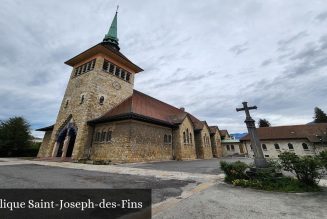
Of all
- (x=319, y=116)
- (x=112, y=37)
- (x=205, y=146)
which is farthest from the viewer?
(x=319, y=116)

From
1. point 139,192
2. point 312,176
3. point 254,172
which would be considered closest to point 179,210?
point 139,192

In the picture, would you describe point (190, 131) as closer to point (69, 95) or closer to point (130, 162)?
point (130, 162)

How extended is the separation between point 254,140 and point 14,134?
Answer: 3817 centimetres

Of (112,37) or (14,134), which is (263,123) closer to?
(112,37)

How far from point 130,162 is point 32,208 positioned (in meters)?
12.3

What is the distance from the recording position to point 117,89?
21.9 metres

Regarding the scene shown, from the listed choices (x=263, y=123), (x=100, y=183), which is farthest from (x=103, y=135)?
(x=263, y=123)

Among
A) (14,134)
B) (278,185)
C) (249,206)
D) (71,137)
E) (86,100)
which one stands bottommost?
(249,206)

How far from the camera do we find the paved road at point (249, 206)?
3260 millimetres

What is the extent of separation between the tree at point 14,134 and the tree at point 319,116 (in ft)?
235

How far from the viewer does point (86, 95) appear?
1900 centimetres

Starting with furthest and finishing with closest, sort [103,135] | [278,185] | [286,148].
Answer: [286,148]
[103,135]
[278,185]
